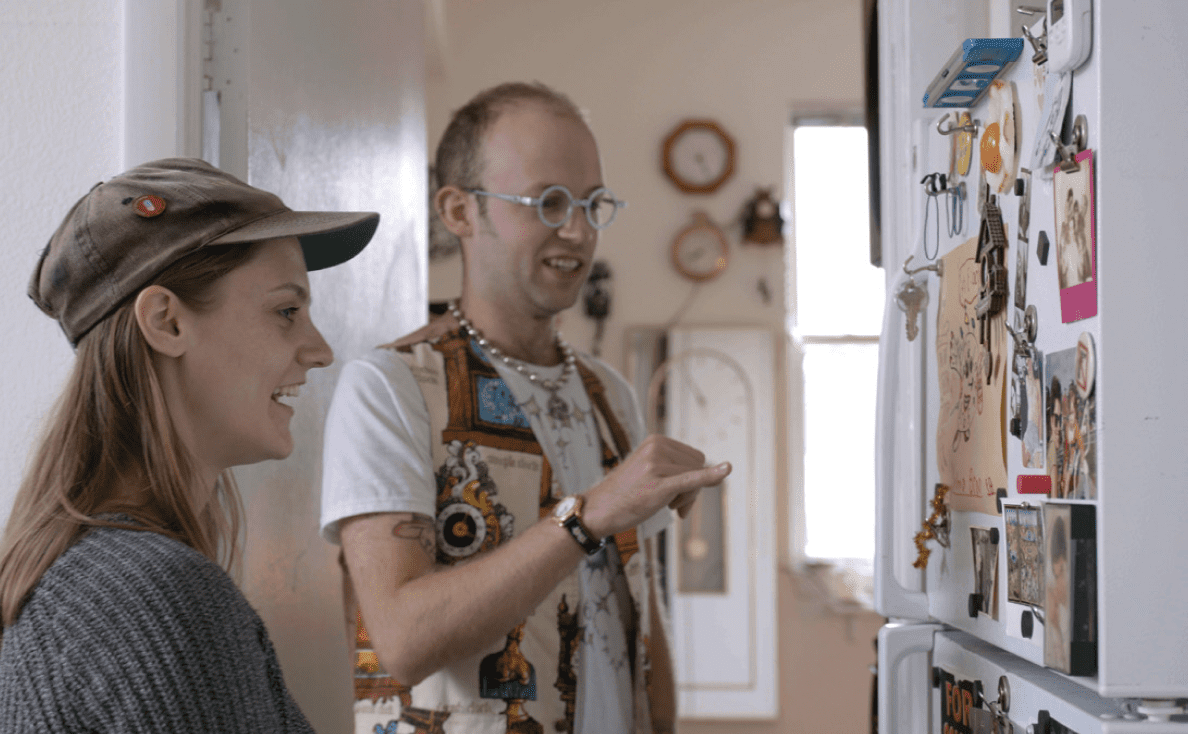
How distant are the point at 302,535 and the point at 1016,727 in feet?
3.60

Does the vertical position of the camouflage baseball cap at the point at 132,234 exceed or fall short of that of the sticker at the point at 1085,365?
it exceeds it

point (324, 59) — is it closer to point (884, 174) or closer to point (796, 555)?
point (884, 174)

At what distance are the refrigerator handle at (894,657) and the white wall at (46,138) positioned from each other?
3.26 ft

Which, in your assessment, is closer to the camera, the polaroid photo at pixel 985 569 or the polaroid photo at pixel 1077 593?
the polaroid photo at pixel 1077 593

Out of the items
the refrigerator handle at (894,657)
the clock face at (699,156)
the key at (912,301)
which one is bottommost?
the refrigerator handle at (894,657)

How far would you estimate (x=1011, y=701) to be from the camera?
92 centimetres

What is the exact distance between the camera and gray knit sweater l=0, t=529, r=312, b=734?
0.71 metres

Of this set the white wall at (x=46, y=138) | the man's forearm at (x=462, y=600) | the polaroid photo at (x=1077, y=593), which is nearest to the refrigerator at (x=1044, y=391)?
the polaroid photo at (x=1077, y=593)

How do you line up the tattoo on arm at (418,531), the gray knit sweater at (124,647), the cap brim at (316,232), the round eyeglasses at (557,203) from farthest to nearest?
the round eyeglasses at (557,203) < the tattoo on arm at (418,531) < the cap brim at (316,232) < the gray knit sweater at (124,647)

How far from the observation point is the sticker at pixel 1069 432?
734 millimetres

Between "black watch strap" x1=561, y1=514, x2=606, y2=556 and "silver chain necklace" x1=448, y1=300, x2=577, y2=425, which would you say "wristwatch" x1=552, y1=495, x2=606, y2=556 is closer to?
"black watch strap" x1=561, y1=514, x2=606, y2=556

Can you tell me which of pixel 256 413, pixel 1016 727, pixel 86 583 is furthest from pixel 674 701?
pixel 86 583

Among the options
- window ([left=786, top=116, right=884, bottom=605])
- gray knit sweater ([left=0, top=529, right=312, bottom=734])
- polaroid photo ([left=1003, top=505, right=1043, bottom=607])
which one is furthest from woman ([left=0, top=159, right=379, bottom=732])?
window ([left=786, top=116, right=884, bottom=605])

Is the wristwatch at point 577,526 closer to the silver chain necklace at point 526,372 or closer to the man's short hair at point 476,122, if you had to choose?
the silver chain necklace at point 526,372
